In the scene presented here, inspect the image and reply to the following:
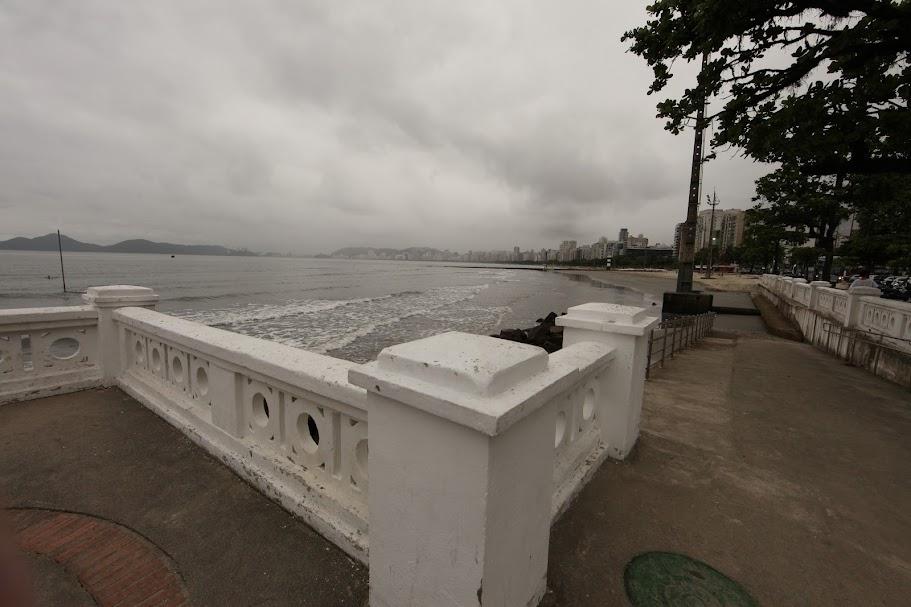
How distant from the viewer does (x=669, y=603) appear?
88.4 inches

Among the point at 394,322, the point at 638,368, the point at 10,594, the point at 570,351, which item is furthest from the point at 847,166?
the point at 394,322

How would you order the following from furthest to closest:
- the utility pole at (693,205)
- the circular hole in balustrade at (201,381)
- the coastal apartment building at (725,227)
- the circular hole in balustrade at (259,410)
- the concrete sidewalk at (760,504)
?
1. the coastal apartment building at (725,227)
2. the utility pole at (693,205)
3. the circular hole in balustrade at (201,381)
4. the circular hole in balustrade at (259,410)
5. the concrete sidewalk at (760,504)

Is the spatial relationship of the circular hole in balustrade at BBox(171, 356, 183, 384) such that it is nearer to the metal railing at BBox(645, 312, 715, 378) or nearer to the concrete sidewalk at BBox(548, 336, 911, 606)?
the concrete sidewalk at BBox(548, 336, 911, 606)

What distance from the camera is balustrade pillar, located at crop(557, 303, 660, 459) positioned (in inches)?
140

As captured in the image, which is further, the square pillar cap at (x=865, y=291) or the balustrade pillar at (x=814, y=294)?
the balustrade pillar at (x=814, y=294)

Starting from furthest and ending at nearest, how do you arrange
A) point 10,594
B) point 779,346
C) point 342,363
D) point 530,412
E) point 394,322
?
1. point 394,322
2. point 779,346
3. point 342,363
4. point 530,412
5. point 10,594

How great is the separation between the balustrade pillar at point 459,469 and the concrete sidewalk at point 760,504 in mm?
777

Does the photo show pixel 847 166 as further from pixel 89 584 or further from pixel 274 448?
pixel 89 584

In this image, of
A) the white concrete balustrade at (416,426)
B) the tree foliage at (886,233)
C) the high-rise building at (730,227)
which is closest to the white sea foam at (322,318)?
the white concrete balustrade at (416,426)

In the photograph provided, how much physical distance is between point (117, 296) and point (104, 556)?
3.70 m

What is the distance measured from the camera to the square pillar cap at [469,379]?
1.59m

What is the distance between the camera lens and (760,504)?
322 cm

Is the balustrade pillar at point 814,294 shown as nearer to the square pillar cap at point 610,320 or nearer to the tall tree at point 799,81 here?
the tall tree at point 799,81

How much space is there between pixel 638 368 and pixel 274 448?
126 inches
